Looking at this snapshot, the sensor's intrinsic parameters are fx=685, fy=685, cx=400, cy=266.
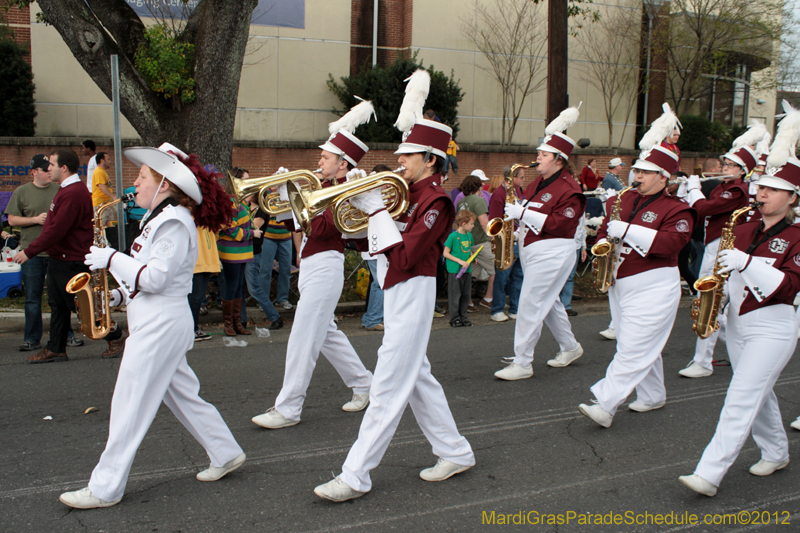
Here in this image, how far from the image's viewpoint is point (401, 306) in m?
3.90

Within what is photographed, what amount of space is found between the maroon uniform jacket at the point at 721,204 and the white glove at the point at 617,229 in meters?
1.90

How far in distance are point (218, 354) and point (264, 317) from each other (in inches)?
75.7

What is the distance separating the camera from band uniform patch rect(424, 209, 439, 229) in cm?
381

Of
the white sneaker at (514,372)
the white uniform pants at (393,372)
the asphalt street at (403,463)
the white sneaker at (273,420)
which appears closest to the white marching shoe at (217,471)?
the asphalt street at (403,463)

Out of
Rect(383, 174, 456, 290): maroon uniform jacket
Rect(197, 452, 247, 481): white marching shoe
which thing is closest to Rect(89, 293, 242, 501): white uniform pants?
Rect(197, 452, 247, 481): white marching shoe

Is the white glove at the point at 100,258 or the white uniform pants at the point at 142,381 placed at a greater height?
A: the white glove at the point at 100,258

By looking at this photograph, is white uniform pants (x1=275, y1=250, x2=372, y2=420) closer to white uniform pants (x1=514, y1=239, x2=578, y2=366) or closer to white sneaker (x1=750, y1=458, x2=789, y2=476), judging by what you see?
white uniform pants (x1=514, y1=239, x2=578, y2=366)

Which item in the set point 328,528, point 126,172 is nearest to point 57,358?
point 328,528

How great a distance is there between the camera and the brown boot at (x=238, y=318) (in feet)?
26.6

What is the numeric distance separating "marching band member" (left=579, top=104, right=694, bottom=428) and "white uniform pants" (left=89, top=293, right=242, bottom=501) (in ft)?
9.51

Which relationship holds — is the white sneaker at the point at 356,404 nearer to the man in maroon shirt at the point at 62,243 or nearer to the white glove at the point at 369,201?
the white glove at the point at 369,201

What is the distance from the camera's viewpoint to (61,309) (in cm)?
689

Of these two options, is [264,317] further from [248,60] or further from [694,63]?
[694,63]

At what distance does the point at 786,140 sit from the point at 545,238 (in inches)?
87.4
